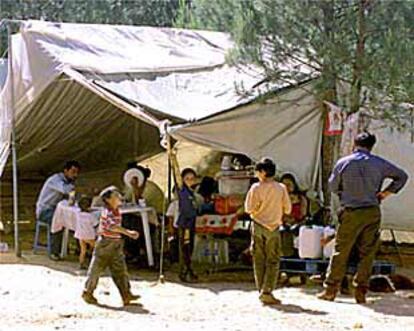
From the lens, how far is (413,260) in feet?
37.5

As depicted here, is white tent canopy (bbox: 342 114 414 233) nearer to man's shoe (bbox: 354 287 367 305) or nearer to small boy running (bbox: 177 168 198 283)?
small boy running (bbox: 177 168 198 283)

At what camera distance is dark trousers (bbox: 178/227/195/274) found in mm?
9234

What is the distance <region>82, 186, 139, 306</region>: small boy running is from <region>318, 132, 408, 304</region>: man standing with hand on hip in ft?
5.90

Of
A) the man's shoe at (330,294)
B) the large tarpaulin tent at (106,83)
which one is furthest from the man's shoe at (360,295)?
the large tarpaulin tent at (106,83)

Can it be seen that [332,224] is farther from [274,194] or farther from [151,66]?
[151,66]

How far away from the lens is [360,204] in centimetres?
777

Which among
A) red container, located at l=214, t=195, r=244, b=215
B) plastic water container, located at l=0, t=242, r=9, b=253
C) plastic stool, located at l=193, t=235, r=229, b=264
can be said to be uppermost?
red container, located at l=214, t=195, r=244, b=215

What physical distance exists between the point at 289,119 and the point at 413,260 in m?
2.86

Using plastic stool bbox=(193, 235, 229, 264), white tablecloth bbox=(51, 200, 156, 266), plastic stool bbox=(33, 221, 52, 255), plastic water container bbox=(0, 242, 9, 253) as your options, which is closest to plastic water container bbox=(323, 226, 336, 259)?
plastic stool bbox=(193, 235, 229, 264)

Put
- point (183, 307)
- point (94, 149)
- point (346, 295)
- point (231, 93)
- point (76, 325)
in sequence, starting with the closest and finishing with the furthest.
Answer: point (76, 325)
point (183, 307)
point (346, 295)
point (231, 93)
point (94, 149)

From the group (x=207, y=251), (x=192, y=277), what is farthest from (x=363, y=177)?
(x=207, y=251)

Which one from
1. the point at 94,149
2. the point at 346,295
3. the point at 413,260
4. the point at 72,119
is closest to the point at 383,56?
the point at 346,295

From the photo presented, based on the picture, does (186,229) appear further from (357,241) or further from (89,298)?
(357,241)

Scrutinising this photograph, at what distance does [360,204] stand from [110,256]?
2172 mm
